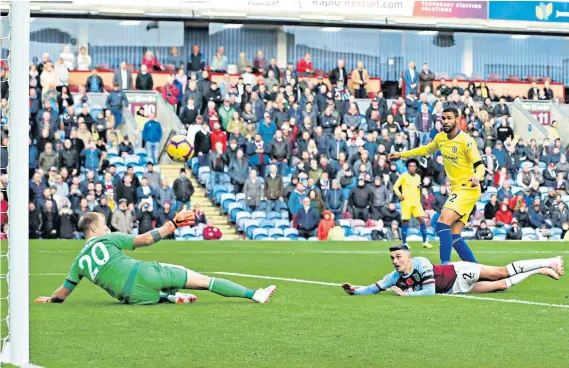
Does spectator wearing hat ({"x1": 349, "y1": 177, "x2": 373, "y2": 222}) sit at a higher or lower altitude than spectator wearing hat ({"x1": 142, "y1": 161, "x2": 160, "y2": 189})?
lower

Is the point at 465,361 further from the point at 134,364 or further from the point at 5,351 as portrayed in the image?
the point at 5,351

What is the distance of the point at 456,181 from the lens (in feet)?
48.1

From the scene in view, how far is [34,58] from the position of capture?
118ft

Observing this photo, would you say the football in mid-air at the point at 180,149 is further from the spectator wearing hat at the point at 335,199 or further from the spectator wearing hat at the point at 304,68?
the spectator wearing hat at the point at 304,68

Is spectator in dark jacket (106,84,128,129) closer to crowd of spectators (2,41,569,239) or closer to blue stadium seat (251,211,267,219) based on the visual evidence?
crowd of spectators (2,41,569,239)

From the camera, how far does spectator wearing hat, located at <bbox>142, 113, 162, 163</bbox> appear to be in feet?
99.3

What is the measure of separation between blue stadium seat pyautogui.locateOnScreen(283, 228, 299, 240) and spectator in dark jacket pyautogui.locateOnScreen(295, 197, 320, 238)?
0.10 metres

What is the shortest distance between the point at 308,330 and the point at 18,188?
275cm

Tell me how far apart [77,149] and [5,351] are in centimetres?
2110

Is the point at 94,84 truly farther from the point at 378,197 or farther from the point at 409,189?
the point at 409,189

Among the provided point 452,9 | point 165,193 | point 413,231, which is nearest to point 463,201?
point 165,193

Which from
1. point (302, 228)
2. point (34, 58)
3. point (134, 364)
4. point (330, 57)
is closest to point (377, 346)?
point (134, 364)

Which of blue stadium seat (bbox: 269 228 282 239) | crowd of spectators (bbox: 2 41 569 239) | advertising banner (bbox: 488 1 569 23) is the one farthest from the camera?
advertising banner (bbox: 488 1 569 23)

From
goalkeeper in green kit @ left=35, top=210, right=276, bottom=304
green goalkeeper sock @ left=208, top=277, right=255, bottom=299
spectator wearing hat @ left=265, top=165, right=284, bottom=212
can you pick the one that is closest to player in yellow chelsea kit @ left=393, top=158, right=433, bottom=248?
spectator wearing hat @ left=265, top=165, right=284, bottom=212
